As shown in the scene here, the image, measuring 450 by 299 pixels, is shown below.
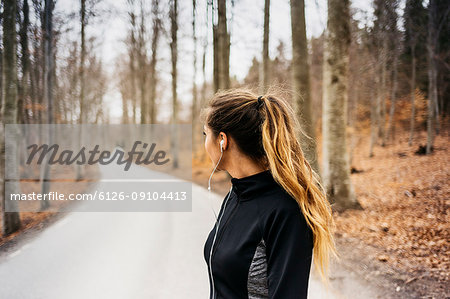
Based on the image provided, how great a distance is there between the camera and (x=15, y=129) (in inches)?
246

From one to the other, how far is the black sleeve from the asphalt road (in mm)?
2687

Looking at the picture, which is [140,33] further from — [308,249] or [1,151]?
[308,249]

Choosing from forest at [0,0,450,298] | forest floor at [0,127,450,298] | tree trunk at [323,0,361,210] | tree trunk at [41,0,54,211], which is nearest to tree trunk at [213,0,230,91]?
forest at [0,0,450,298]

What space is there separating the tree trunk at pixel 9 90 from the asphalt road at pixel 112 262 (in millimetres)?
963

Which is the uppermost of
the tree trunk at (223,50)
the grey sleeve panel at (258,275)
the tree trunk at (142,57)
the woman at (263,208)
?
the tree trunk at (142,57)

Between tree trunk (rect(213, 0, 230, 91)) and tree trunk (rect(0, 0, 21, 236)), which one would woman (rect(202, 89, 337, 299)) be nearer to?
tree trunk (rect(0, 0, 21, 236))

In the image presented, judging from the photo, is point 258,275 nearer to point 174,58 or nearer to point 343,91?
point 343,91

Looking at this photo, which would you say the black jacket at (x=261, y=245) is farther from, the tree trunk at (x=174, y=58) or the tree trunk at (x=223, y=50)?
the tree trunk at (x=174, y=58)

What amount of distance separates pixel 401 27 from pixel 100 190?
15400 mm

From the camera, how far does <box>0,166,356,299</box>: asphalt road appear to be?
11.7ft

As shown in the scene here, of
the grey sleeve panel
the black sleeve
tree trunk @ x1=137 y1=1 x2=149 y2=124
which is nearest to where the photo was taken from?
the black sleeve

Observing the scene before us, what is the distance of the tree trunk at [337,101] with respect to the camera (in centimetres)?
643

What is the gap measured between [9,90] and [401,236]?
8.86 metres

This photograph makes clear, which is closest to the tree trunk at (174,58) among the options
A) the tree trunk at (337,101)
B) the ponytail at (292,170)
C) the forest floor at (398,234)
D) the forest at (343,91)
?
the forest at (343,91)
